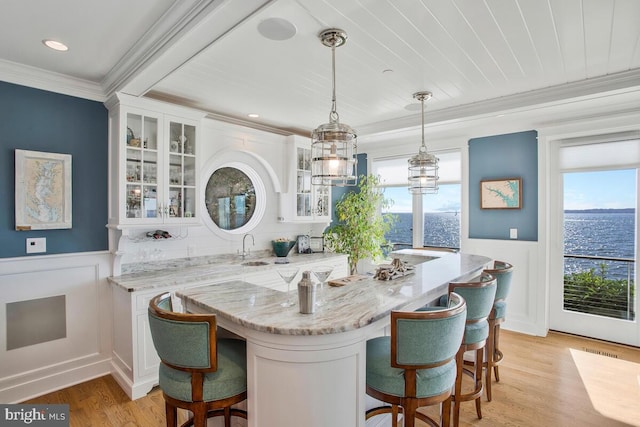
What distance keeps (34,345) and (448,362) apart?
10.3 ft

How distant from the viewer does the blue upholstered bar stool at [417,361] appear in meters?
1.51

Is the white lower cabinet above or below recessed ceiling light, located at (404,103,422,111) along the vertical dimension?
below

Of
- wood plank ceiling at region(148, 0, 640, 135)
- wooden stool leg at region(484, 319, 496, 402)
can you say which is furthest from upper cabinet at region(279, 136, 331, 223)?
wooden stool leg at region(484, 319, 496, 402)

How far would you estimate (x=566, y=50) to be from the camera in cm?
230

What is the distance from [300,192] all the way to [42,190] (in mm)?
2712

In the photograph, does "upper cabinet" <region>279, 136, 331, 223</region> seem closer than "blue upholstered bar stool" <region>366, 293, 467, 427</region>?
No

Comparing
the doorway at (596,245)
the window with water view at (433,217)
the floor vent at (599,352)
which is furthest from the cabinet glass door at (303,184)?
the floor vent at (599,352)

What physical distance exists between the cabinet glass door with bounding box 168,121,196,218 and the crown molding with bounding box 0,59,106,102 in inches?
26.4

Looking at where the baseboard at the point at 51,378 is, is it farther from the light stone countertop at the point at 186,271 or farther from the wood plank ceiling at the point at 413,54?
the wood plank ceiling at the point at 413,54

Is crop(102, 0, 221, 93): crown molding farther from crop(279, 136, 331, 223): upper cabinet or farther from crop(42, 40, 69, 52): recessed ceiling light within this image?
crop(279, 136, 331, 223): upper cabinet

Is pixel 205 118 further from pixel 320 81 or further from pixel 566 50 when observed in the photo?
pixel 566 50

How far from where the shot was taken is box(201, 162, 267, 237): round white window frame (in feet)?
12.7

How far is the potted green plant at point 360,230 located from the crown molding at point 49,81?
3.22 m

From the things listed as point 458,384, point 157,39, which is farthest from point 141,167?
point 458,384
